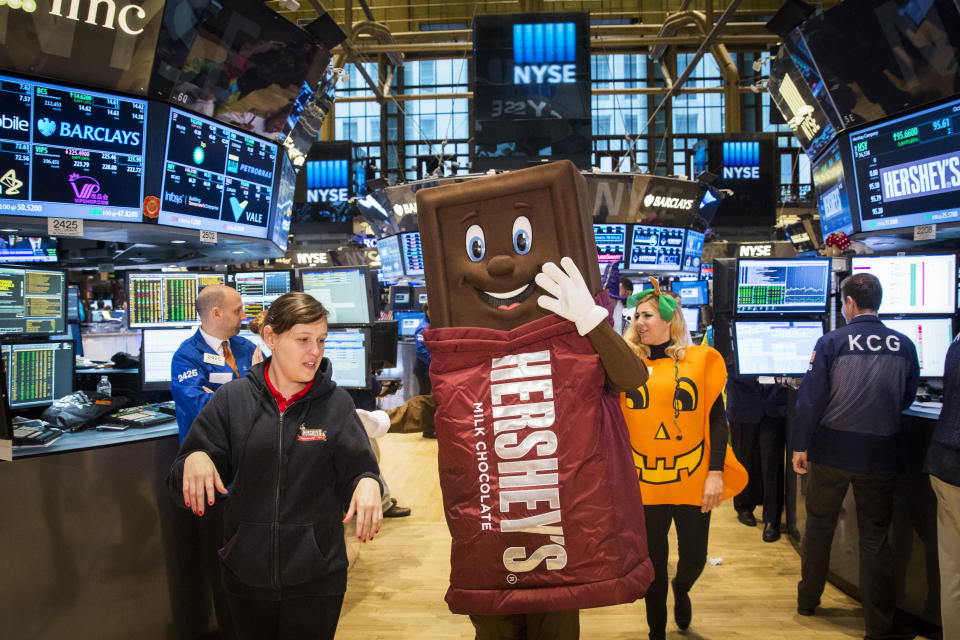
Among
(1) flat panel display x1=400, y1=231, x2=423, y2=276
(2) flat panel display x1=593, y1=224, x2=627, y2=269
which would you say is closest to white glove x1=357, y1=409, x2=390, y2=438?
(2) flat panel display x1=593, y1=224, x2=627, y2=269

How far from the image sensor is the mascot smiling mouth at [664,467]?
2.87 meters

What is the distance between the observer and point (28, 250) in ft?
16.3

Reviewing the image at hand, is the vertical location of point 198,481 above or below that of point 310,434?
below

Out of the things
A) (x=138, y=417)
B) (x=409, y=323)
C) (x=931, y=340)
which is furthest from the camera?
(x=409, y=323)

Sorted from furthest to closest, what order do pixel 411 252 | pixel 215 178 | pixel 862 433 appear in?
pixel 411 252 < pixel 215 178 < pixel 862 433

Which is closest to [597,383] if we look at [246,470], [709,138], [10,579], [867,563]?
[246,470]

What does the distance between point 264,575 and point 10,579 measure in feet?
4.87

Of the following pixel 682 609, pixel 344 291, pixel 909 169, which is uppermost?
pixel 909 169

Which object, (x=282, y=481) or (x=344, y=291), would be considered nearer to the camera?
(x=282, y=481)

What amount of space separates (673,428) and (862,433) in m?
1.04

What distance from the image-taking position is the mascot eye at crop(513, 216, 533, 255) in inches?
77.4

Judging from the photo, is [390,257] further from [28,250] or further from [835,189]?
[835,189]

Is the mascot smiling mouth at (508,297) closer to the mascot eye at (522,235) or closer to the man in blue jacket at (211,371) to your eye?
the mascot eye at (522,235)

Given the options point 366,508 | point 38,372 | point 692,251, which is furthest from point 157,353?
point 692,251
